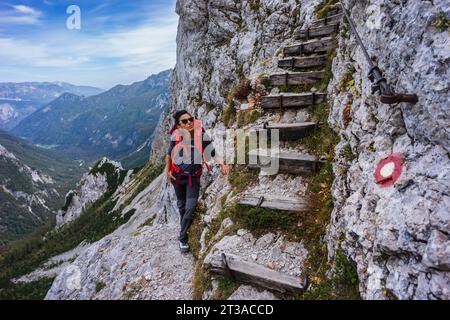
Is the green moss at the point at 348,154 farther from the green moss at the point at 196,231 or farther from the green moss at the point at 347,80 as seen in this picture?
the green moss at the point at 196,231

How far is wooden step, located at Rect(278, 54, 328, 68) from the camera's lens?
12.7 meters

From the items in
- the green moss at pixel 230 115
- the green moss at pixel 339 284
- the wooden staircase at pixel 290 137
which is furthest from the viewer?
the green moss at pixel 230 115

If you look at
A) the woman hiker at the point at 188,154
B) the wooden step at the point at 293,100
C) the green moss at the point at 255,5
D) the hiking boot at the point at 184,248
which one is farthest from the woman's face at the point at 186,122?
the green moss at the point at 255,5

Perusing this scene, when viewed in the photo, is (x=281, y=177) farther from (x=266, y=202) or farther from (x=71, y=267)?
(x=71, y=267)

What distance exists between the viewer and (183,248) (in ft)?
34.2

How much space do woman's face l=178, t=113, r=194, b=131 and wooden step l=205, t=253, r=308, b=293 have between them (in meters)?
4.18

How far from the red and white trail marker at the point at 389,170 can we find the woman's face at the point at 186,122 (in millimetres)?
5816

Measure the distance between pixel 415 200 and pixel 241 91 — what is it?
10839 mm

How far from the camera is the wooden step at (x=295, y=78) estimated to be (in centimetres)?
1223

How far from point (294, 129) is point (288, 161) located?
151 centimetres

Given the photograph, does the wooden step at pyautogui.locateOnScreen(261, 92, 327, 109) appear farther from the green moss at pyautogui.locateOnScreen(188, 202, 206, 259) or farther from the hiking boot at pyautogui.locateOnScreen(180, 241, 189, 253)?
the hiking boot at pyautogui.locateOnScreen(180, 241, 189, 253)

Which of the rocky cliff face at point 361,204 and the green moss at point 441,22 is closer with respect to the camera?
the rocky cliff face at point 361,204

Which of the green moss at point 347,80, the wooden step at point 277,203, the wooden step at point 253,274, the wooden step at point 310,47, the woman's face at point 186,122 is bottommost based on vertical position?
the wooden step at point 253,274
